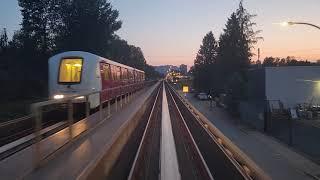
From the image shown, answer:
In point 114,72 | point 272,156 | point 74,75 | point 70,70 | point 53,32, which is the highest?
point 53,32

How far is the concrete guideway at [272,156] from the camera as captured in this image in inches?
941

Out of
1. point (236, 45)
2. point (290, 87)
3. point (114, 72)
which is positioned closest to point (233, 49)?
point (236, 45)

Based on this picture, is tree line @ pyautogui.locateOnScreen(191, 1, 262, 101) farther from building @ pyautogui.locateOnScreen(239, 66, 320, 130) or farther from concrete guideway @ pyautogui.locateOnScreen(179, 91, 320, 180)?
concrete guideway @ pyautogui.locateOnScreen(179, 91, 320, 180)

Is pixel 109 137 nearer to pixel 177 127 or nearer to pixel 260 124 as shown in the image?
pixel 177 127

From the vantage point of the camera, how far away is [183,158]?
754 inches

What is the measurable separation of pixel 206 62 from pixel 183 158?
117m

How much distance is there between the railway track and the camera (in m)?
15.4

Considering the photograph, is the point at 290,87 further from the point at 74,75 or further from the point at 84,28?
the point at 74,75

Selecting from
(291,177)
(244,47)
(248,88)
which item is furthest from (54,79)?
(244,47)

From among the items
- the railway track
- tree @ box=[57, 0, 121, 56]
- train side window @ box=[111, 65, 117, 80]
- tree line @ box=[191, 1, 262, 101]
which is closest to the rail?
the railway track

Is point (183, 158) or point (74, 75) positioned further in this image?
point (74, 75)

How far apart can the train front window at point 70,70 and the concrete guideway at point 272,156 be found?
9540mm

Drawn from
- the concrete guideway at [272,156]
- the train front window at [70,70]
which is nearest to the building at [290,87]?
the concrete guideway at [272,156]

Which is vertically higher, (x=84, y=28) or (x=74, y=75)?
(x=84, y=28)
